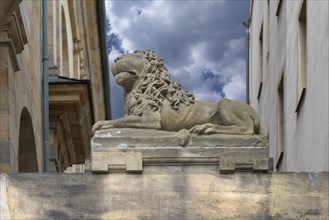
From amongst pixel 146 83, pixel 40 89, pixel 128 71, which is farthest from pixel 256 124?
pixel 40 89

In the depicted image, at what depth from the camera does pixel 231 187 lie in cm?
1432

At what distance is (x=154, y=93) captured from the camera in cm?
1505

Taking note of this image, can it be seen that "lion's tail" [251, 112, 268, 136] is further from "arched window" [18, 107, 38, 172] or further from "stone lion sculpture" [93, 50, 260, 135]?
"arched window" [18, 107, 38, 172]

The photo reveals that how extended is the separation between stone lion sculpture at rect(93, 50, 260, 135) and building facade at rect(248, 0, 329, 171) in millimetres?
3882

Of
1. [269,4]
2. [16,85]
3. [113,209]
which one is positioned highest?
[269,4]

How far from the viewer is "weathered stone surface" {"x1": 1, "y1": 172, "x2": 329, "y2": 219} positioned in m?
14.2

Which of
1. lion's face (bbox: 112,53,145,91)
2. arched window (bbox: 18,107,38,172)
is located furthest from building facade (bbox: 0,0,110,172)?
lion's face (bbox: 112,53,145,91)

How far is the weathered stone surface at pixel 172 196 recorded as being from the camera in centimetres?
1421

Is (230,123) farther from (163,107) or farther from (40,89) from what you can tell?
(40,89)

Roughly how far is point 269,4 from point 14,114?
42.0 ft

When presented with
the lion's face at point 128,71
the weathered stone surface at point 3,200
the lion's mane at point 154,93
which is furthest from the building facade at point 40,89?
the weathered stone surface at point 3,200

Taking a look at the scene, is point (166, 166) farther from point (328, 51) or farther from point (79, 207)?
point (328, 51)

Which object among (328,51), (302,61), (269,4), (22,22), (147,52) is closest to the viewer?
(147,52)

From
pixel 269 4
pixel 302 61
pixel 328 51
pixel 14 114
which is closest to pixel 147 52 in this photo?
pixel 328 51
